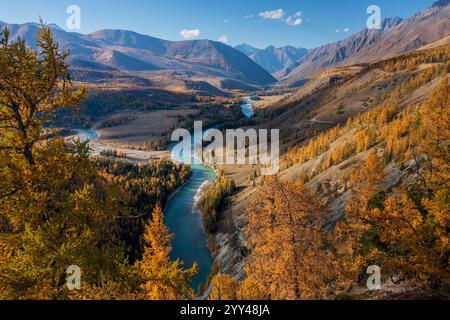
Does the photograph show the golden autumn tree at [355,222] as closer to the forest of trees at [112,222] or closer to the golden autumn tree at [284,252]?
the forest of trees at [112,222]

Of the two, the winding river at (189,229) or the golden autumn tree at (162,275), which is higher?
the golden autumn tree at (162,275)

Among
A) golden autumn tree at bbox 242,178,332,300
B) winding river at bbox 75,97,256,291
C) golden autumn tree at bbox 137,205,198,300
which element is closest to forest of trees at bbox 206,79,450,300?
golden autumn tree at bbox 242,178,332,300

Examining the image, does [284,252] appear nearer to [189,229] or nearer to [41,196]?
[41,196]

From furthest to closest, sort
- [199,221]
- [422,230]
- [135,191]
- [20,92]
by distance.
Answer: [135,191] < [199,221] < [422,230] < [20,92]

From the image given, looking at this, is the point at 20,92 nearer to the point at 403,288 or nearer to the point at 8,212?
the point at 8,212

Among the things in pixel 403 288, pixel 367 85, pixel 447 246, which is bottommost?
pixel 403 288

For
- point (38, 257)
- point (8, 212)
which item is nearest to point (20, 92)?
point (8, 212)

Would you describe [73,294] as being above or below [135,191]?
above
